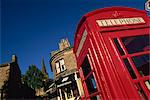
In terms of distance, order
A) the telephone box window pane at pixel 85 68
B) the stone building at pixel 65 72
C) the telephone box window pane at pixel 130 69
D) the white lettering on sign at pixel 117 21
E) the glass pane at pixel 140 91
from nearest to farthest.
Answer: the glass pane at pixel 140 91
the telephone box window pane at pixel 130 69
the white lettering on sign at pixel 117 21
the telephone box window pane at pixel 85 68
the stone building at pixel 65 72

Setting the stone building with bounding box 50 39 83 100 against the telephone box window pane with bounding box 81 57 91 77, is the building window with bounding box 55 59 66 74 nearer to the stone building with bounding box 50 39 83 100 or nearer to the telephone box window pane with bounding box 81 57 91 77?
the stone building with bounding box 50 39 83 100

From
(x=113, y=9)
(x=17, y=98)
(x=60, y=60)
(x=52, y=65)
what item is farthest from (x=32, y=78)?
(x=113, y=9)

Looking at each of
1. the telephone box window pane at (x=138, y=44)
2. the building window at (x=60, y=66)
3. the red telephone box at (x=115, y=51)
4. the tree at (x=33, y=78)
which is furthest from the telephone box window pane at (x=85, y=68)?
the tree at (x=33, y=78)

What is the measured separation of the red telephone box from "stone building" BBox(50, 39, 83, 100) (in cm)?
1787

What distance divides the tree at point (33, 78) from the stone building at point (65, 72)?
17.5 ft

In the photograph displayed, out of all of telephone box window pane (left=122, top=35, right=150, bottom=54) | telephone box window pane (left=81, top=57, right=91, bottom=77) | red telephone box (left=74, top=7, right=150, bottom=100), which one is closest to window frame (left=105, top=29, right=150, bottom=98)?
red telephone box (left=74, top=7, right=150, bottom=100)

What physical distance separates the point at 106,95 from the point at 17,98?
48.6 feet

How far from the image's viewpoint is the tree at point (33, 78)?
31094 millimetres

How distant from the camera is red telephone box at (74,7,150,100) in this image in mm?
2434

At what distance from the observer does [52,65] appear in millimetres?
27906

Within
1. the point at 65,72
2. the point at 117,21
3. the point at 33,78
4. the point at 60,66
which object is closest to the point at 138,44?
the point at 117,21

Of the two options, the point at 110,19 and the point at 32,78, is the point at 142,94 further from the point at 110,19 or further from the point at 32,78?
the point at 32,78

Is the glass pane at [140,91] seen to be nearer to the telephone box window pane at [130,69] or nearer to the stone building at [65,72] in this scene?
the telephone box window pane at [130,69]

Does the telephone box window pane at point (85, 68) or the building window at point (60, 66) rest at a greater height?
the building window at point (60, 66)
